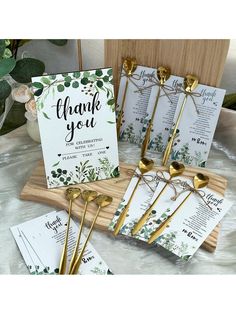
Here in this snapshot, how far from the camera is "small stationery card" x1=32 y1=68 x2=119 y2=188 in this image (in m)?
0.77

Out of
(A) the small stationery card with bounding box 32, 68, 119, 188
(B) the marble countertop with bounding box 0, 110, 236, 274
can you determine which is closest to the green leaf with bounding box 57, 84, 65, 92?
(A) the small stationery card with bounding box 32, 68, 119, 188

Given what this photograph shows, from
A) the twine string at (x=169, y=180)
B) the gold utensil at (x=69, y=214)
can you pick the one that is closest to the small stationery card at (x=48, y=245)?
the gold utensil at (x=69, y=214)

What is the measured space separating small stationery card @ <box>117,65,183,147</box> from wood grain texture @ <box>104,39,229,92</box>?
0.03 meters

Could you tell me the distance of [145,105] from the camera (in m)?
0.94

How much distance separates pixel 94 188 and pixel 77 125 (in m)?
0.15

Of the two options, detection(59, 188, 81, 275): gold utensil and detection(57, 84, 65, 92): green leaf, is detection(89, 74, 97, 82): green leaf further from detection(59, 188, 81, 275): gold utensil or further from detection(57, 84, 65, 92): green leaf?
detection(59, 188, 81, 275): gold utensil

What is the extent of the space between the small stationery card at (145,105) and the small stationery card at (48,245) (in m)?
0.29

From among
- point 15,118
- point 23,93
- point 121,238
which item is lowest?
point 121,238

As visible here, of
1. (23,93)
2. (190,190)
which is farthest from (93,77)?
(190,190)

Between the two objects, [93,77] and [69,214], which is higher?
[93,77]

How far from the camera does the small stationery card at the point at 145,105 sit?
905mm

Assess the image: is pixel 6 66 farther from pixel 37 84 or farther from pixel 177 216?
pixel 177 216
